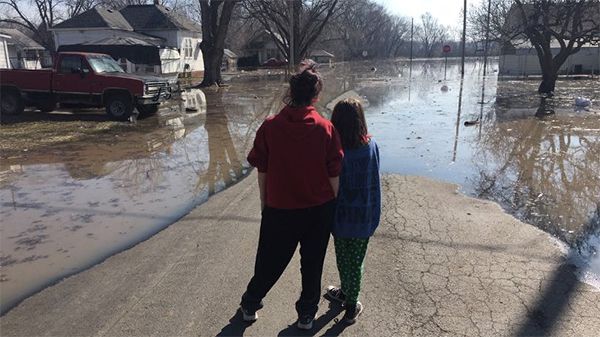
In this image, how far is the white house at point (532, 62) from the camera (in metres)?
45.5

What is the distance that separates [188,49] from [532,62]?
1283 inches

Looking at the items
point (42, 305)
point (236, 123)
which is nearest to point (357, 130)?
point (42, 305)

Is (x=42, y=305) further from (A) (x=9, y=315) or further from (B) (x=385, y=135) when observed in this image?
(B) (x=385, y=135)

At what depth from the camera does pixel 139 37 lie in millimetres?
40812

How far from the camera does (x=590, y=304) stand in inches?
155

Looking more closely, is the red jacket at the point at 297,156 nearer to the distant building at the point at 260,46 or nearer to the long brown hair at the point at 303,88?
the long brown hair at the point at 303,88

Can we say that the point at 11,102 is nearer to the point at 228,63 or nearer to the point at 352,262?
the point at 352,262

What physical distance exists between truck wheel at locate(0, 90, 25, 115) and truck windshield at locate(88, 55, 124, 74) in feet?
9.40

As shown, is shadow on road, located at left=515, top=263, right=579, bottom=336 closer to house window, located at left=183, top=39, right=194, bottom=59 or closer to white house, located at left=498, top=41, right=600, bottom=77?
house window, located at left=183, top=39, right=194, bottom=59

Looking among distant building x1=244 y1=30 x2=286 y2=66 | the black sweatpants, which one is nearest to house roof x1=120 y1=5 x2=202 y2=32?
distant building x1=244 y1=30 x2=286 y2=66

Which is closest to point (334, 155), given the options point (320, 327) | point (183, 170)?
point (320, 327)

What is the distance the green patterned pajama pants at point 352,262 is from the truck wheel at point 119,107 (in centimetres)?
1330

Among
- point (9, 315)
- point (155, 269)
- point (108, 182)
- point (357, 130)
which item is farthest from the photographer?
point (108, 182)

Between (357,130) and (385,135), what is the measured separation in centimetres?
972
